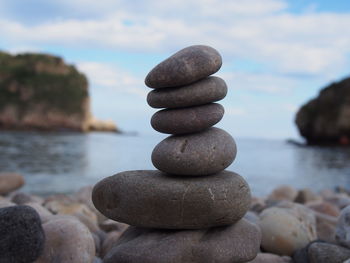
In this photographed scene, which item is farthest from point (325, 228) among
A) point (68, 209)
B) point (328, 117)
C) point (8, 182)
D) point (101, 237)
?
point (328, 117)

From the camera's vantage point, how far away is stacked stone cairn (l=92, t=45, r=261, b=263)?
195 inches

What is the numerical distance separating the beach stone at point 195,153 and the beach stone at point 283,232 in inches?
70.5

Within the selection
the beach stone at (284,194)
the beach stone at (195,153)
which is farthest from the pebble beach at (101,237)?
the beach stone at (284,194)

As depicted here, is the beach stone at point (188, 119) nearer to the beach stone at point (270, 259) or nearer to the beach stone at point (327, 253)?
the beach stone at point (270, 259)

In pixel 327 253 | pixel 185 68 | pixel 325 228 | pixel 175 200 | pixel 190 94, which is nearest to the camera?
pixel 175 200

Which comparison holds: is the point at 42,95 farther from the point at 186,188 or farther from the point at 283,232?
the point at 186,188

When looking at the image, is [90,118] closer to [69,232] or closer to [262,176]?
[262,176]

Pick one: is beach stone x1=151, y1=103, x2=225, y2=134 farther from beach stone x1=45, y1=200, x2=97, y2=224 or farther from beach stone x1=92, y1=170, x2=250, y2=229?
beach stone x1=45, y1=200, x2=97, y2=224

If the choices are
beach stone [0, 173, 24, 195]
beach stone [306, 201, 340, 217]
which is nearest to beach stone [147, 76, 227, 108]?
beach stone [306, 201, 340, 217]

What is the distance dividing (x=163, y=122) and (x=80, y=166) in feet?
76.1

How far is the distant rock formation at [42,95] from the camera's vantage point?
322 ft

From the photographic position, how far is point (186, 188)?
499 cm

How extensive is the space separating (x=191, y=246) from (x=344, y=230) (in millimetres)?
2117

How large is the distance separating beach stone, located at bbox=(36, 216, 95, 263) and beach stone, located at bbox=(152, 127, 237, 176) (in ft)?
4.15
